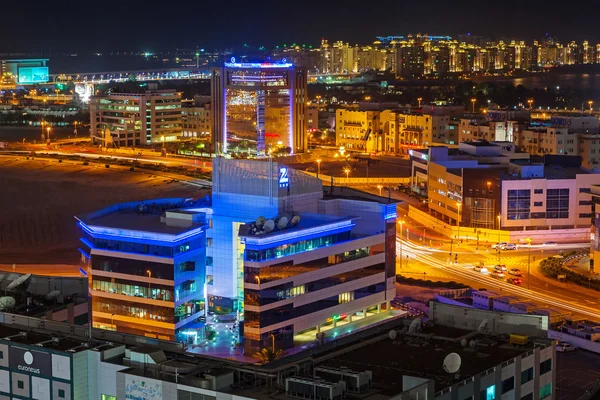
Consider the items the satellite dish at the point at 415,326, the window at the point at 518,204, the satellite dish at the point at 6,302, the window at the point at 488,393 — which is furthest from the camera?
the window at the point at 518,204

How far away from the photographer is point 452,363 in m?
12.7

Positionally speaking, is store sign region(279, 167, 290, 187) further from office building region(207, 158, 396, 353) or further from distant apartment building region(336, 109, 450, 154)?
distant apartment building region(336, 109, 450, 154)

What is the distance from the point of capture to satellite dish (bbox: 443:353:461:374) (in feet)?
41.6

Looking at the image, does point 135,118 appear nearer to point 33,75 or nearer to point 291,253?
point 291,253

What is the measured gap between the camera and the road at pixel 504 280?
87.3ft

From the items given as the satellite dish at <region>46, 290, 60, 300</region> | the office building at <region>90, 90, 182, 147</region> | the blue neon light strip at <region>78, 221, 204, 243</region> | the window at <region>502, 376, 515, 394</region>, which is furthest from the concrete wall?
the office building at <region>90, 90, 182, 147</region>

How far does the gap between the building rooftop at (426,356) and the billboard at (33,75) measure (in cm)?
10026

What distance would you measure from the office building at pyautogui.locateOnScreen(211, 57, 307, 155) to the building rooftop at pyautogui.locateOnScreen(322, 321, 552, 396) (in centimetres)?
4651

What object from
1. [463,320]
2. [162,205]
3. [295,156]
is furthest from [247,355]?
[295,156]

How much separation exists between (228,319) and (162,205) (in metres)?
3.75

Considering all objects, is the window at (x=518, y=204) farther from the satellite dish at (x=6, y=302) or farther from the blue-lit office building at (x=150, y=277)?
the satellite dish at (x=6, y=302)

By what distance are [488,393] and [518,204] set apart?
2331cm

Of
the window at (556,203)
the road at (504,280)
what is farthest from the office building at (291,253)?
the window at (556,203)

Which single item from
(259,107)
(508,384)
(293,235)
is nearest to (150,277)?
(293,235)
